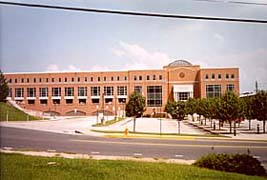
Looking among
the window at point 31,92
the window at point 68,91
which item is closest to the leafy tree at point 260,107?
the window at point 68,91

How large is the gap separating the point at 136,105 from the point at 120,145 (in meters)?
2.73

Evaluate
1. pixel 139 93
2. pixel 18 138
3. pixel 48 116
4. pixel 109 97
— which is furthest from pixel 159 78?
pixel 18 138

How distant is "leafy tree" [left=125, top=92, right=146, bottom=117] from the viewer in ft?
47.0

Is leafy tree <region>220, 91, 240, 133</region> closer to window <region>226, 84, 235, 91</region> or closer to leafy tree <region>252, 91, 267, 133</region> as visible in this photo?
window <region>226, 84, 235, 91</region>

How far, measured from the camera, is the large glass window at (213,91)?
13.4m

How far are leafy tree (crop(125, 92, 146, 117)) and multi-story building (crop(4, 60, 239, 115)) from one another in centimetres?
16

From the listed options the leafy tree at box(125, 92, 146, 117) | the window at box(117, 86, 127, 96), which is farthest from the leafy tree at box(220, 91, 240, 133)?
the window at box(117, 86, 127, 96)

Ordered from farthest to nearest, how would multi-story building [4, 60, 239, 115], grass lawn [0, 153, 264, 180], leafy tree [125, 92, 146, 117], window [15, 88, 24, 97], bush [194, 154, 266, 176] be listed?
leafy tree [125, 92, 146, 117] → multi-story building [4, 60, 239, 115] → window [15, 88, 24, 97] → bush [194, 154, 266, 176] → grass lawn [0, 153, 264, 180]

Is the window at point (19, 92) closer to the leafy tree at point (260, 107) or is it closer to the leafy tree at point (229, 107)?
the leafy tree at point (229, 107)

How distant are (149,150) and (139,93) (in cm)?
332

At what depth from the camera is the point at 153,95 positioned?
14.7 m

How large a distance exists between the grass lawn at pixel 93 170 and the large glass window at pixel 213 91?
491 cm

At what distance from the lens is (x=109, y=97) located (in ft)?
45.3

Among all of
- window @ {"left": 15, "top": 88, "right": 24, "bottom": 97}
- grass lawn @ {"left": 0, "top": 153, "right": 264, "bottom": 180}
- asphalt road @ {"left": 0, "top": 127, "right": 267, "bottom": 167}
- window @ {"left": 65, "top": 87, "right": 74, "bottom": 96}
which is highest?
window @ {"left": 65, "top": 87, "right": 74, "bottom": 96}
